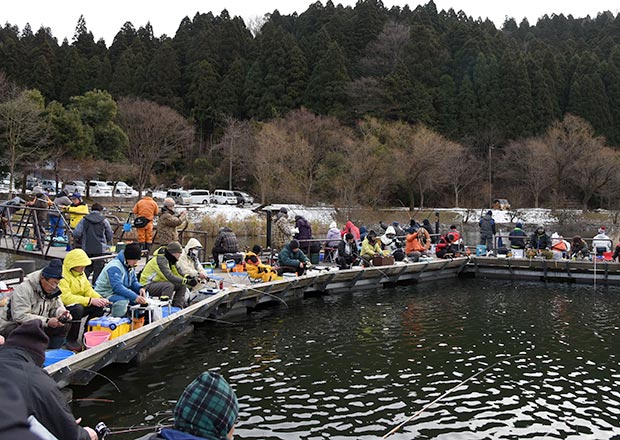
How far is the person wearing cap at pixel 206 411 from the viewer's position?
8.89 ft

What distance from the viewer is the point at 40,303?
20.6 feet

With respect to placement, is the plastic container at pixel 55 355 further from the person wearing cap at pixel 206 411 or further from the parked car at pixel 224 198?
the parked car at pixel 224 198

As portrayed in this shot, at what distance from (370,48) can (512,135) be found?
21319 millimetres

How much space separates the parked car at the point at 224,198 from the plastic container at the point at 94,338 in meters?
35.6

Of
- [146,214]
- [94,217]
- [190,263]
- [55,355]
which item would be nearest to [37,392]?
[55,355]

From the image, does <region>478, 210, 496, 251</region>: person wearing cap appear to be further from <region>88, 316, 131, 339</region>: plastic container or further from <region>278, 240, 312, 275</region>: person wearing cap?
<region>88, 316, 131, 339</region>: plastic container

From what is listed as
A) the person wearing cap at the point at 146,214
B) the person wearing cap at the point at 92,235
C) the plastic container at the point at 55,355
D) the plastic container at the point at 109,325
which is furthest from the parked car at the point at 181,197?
the plastic container at the point at 55,355

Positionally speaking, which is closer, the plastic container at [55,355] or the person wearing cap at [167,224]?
the plastic container at [55,355]

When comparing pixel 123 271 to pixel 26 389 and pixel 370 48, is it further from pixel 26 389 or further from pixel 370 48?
pixel 370 48

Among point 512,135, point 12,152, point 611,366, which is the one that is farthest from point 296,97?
point 611,366

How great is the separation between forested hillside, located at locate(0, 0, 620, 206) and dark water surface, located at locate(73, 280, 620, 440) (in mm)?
33181

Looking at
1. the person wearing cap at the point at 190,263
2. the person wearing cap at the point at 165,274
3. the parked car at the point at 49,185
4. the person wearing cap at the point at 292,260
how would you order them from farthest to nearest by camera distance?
1. the parked car at the point at 49,185
2. the person wearing cap at the point at 292,260
3. the person wearing cap at the point at 190,263
4. the person wearing cap at the point at 165,274

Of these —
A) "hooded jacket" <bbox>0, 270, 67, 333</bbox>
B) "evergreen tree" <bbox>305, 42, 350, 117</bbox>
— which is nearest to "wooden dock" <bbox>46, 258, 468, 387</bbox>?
"hooded jacket" <bbox>0, 270, 67, 333</bbox>

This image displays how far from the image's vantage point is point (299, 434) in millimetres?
6578
